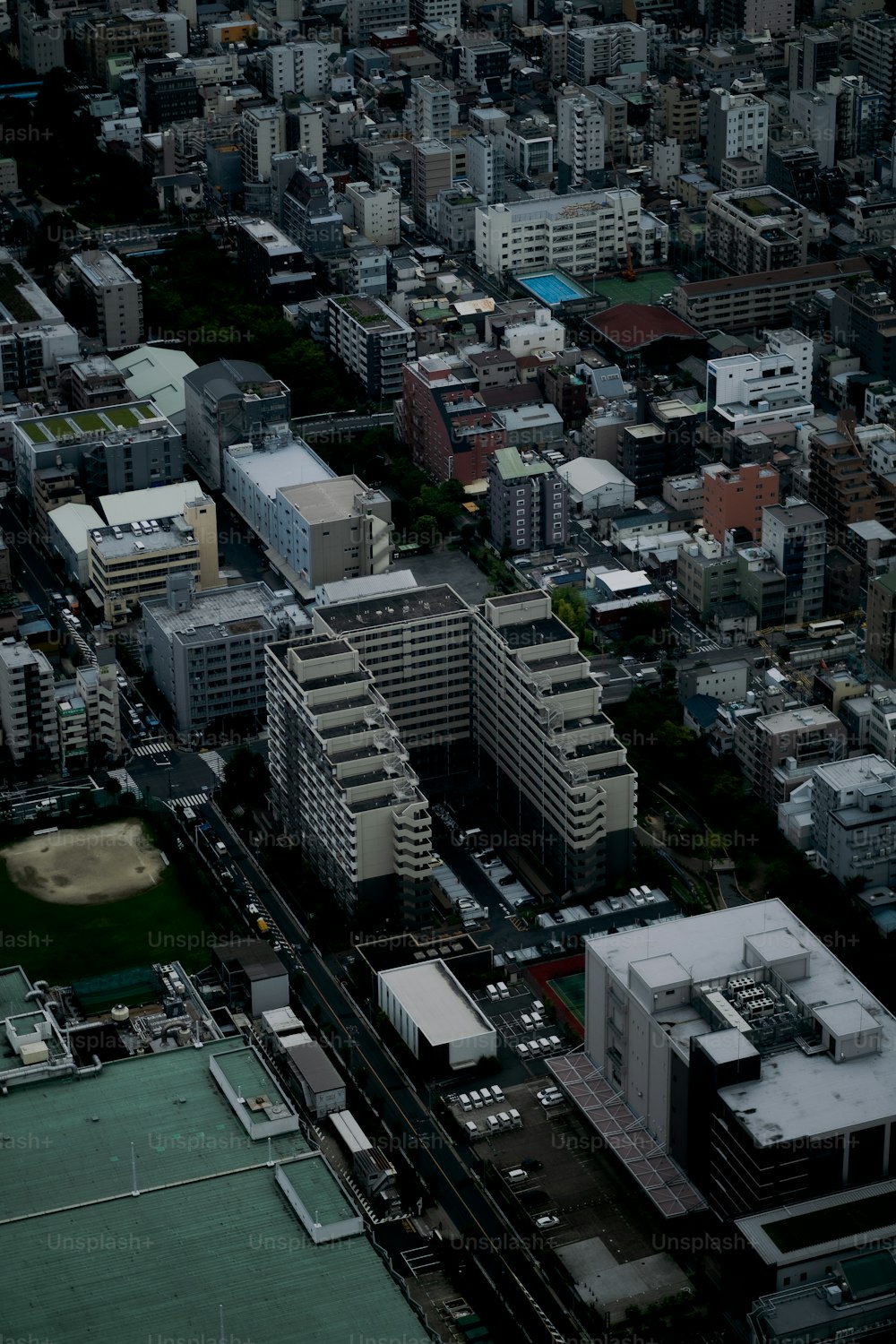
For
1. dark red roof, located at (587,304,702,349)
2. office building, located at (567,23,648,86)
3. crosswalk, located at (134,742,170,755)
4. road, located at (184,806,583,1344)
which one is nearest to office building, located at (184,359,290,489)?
dark red roof, located at (587,304,702,349)

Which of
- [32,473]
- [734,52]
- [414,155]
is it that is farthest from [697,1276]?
[734,52]

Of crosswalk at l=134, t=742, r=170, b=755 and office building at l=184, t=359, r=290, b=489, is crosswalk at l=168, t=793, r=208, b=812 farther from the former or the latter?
office building at l=184, t=359, r=290, b=489

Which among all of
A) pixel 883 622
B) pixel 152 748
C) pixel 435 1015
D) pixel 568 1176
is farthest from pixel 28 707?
pixel 883 622

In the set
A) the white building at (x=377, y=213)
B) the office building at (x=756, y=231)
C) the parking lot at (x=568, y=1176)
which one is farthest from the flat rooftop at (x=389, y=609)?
the white building at (x=377, y=213)

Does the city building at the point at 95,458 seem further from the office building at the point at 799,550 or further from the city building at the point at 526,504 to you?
the office building at the point at 799,550

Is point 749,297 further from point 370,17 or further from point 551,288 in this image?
point 370,17
